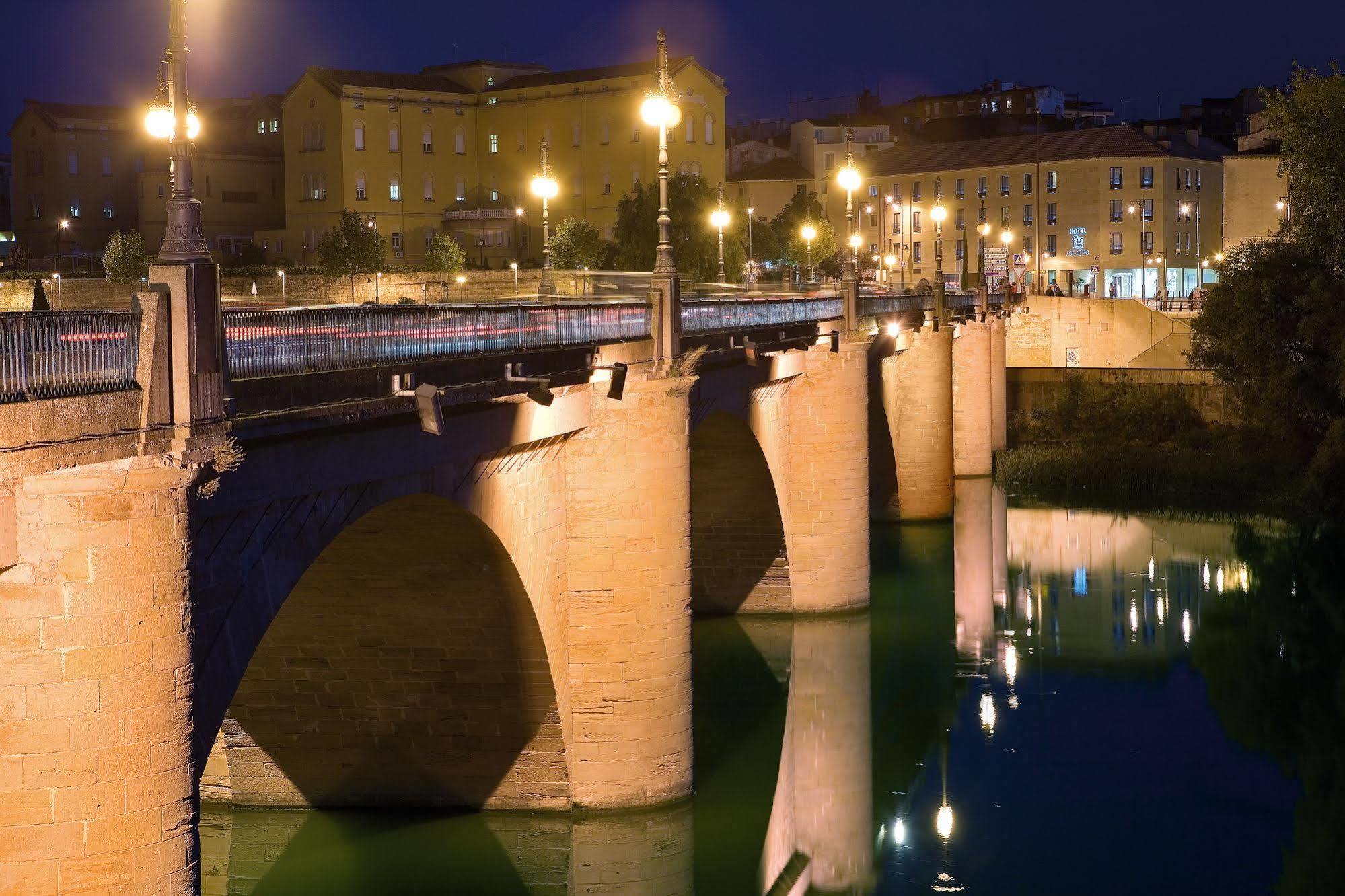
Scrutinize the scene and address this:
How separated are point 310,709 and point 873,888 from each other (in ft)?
23.3

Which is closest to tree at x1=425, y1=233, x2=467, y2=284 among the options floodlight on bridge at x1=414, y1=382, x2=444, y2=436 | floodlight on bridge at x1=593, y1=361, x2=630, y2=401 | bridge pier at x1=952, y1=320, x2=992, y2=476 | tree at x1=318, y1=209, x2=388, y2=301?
tree at x1=318, y1=209, x2=388, y2=301

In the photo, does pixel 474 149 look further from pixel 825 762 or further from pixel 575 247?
pixel 825 762

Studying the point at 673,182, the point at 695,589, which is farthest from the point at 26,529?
the point at 673,182

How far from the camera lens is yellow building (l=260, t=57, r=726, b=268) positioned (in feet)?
286

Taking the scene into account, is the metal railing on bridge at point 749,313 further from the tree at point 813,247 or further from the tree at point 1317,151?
the tree at point 813,247

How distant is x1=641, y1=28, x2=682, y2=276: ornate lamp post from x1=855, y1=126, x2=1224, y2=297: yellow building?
81.7 m

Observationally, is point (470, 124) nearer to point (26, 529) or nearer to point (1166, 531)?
point (1166, 531)

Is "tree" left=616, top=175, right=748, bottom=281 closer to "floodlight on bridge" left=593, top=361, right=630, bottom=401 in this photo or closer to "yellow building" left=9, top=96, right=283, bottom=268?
"yellow building" left=9, top=96, right=283, bottom=268

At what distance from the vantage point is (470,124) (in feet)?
309

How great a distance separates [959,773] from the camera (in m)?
26.3

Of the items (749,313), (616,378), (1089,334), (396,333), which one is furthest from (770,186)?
(396,333)

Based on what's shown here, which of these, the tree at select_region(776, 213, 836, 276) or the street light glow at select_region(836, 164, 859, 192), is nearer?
the street light glow at select_region(836, 164, 859, 192)

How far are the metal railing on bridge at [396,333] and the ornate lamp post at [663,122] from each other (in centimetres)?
111

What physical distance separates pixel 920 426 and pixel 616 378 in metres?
31.5
